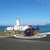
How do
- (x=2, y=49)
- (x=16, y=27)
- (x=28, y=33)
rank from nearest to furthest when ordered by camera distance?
1. (x=2, y=49)
2. (x=28, y=33)
3. (x=16, y=27)

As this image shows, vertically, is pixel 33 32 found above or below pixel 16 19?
below

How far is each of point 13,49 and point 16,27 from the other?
36492mm

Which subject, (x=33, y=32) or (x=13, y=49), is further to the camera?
(x=33, y=32)

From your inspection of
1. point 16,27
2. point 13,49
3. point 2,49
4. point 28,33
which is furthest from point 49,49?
point 16,27

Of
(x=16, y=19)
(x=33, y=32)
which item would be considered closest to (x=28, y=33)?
(x=33, y=32)

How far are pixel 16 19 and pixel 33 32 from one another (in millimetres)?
20651

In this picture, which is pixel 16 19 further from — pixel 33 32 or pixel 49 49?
pixel 49 49

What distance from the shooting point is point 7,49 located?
9336 mm

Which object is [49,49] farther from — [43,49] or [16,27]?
[16,27]

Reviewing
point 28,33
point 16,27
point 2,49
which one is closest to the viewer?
point 2,49

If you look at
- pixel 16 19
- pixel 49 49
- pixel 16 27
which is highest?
pixel 16 19

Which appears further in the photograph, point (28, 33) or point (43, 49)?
point (28, 33)

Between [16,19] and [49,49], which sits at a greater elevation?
[16,19]

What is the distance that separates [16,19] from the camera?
1875 inches
